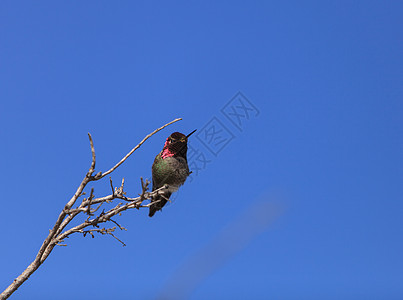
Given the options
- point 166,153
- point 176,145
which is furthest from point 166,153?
point 176,145

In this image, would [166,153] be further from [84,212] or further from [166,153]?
[84,212]

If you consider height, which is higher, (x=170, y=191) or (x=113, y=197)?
(x=170, y=191)

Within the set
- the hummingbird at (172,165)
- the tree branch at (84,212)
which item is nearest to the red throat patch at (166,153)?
the hummingbird at (172,165)

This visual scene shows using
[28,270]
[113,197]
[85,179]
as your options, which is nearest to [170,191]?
[113,197]

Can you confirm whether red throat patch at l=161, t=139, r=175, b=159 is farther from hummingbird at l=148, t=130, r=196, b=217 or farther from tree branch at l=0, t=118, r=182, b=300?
tree branch at l=0, t=118, r=182, b=300

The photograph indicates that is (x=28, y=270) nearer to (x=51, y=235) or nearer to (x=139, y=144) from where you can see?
(x=51, y=235)

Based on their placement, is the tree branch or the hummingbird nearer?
the tree branch

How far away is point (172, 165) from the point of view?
8938 mm

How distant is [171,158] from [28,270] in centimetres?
362

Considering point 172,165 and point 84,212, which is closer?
point 84,212

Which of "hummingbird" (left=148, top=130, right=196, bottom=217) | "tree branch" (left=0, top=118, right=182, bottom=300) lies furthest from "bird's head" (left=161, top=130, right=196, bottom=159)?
"tree branch" (left=0, top=118, right=182, bottom=300)

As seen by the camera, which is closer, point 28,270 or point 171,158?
point 28,270

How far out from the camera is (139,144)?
23.5 ft

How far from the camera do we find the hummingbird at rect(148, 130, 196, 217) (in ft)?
29.4
